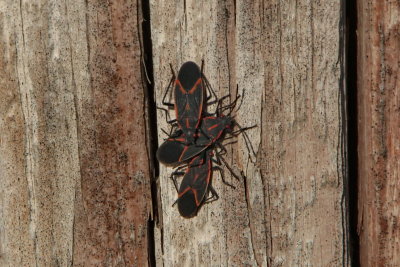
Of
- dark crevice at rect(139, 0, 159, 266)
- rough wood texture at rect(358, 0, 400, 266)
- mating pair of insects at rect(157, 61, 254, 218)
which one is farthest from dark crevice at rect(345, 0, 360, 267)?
dark crevice at rect(139, 0, 159, 266)

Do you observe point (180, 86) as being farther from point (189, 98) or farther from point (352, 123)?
point (352, 123)

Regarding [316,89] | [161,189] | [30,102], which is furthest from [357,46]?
[30,102]

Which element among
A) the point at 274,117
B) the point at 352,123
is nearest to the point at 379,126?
the point at 352,123

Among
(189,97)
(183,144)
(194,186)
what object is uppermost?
(189,97)

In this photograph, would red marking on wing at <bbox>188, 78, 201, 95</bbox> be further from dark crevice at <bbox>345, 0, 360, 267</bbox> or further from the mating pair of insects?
dark crevice at <bbox>345, 0, 360, 267</bbox>

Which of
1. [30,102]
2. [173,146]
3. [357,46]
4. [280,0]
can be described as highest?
[280,0]

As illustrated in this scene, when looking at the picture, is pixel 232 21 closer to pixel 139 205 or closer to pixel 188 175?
pixel 188 175
